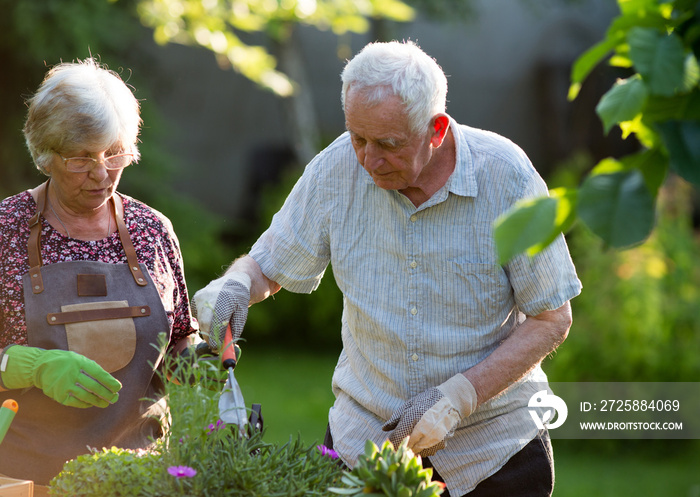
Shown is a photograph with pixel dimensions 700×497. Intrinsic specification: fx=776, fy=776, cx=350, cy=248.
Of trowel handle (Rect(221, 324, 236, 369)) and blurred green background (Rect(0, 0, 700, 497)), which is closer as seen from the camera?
trowel handle (Rect(221, 324, 236, 369))

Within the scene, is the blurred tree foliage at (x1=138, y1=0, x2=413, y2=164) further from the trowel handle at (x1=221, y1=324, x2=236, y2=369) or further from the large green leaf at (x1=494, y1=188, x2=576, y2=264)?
the large green leaf at (x1=494, y1=188, x2=576, y2=264)

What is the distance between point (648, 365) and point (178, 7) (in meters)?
4.11

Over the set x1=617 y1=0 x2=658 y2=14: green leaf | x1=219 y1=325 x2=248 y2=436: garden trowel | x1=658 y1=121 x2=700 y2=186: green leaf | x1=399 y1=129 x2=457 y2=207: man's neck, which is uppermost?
x1=617 y1=0 x2=658 y2=14: green leaf

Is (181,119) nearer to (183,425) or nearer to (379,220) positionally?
(379,220)

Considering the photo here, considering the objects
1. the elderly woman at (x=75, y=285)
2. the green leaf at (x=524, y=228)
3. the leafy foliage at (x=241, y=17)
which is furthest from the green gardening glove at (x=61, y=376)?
the leafy foliage at (x=241, y=17)

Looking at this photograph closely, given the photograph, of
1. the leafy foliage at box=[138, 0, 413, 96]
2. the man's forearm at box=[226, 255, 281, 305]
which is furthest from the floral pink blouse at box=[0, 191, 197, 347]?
the leafy foliage at box=[138, 0, 413, 96]

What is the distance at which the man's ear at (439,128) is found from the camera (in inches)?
74.4

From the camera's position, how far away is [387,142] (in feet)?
5.92

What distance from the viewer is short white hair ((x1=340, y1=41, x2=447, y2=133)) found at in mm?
1761

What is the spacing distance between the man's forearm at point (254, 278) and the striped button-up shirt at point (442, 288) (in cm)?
22

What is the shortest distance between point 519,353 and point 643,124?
1.11m

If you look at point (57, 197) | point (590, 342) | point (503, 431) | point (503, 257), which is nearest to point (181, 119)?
point (590, 342)

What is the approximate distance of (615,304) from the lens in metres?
5.57

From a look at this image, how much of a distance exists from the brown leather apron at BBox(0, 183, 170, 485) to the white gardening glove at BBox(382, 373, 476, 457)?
69 centimetres
